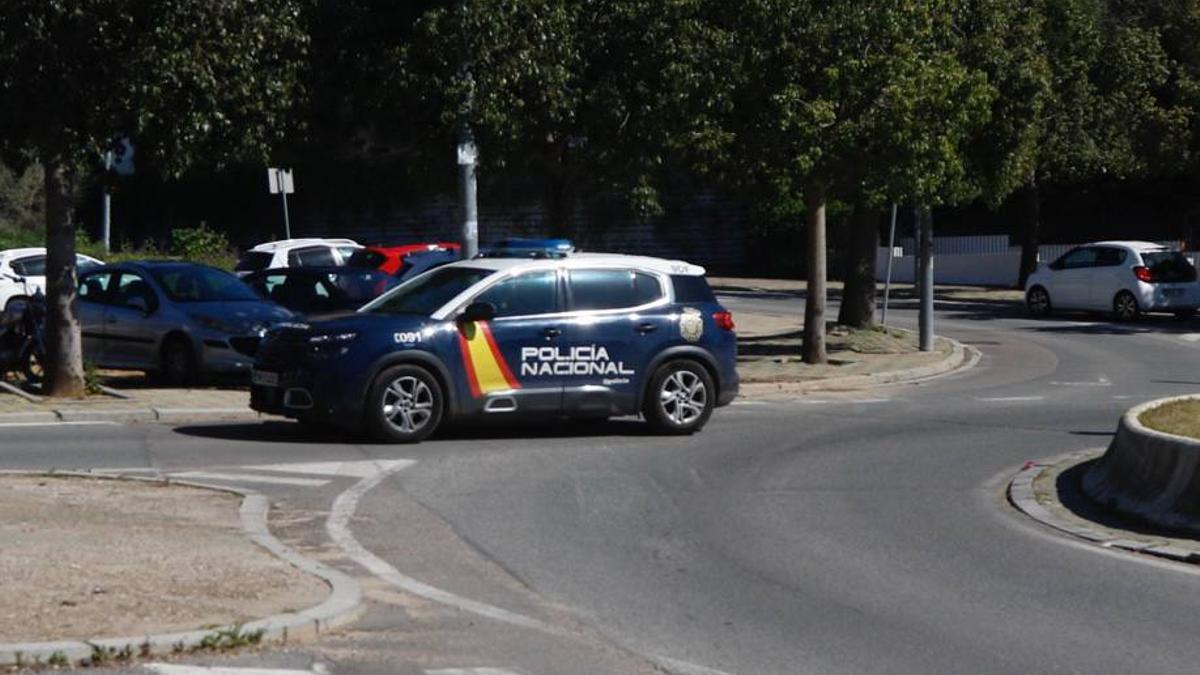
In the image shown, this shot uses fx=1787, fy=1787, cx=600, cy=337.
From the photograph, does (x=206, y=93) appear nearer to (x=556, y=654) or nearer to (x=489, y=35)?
(x=489, y=35)

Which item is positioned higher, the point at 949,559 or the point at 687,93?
the point at 687,93

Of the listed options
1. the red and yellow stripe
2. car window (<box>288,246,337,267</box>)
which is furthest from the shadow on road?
car window (<box>288,246,337,267</box>)

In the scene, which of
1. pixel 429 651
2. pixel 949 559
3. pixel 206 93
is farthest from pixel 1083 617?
pixel 206 93

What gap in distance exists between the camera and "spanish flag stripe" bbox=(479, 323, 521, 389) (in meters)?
16.4

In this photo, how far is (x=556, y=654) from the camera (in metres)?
8.51

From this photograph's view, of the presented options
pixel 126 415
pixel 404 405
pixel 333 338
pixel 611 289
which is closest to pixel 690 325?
pixel 611 289

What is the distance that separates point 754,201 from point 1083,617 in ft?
52.2

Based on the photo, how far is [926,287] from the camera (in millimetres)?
28156

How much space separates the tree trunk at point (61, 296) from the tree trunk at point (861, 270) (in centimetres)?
1409

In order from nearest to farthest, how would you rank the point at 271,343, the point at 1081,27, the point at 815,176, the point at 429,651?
the point at 429,651 < the point at 271,343 < the point at 815,176 < the point at 1081,27

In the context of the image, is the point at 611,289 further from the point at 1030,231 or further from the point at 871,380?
the point at 1030,231

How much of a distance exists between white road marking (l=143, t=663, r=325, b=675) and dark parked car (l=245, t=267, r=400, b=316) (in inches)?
656

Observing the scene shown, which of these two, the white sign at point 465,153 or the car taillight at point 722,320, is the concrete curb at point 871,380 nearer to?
the white sign at point 465,153

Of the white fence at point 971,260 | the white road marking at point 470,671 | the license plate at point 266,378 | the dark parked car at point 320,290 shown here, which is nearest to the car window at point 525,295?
the license plate at point 266,378
